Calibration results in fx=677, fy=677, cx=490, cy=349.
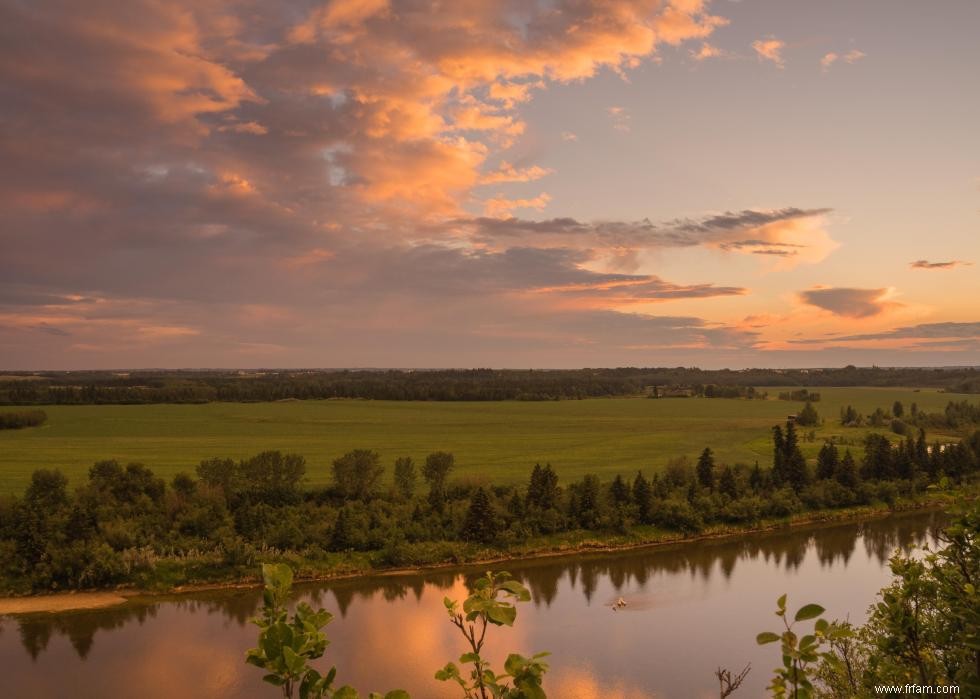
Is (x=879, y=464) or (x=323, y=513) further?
(x=879, y=464)

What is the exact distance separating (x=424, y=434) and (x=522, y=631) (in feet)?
180

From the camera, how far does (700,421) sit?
95.4 meters

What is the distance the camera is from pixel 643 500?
42.6 meters

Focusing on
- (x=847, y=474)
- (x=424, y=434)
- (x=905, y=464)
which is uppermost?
(x=905, y=464)

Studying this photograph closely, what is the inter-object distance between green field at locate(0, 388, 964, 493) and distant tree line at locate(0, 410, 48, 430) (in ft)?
8.01

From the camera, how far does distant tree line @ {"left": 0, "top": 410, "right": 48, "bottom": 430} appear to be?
263 feet

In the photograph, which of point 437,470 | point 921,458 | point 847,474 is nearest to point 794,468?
point 847,474

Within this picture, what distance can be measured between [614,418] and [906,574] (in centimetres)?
9690

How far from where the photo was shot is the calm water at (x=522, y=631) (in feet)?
76.0

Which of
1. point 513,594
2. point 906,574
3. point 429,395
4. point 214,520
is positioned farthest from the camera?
point 429,395

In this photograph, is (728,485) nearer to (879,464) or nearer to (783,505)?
(783,505)

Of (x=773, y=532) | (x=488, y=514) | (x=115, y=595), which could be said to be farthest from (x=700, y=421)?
(x=115, y=595)

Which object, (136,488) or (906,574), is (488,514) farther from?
(906,574)

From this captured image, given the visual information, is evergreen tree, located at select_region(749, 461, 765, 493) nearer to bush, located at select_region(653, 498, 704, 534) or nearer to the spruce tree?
bush, located at select_region(653, 498, 704, 534)
